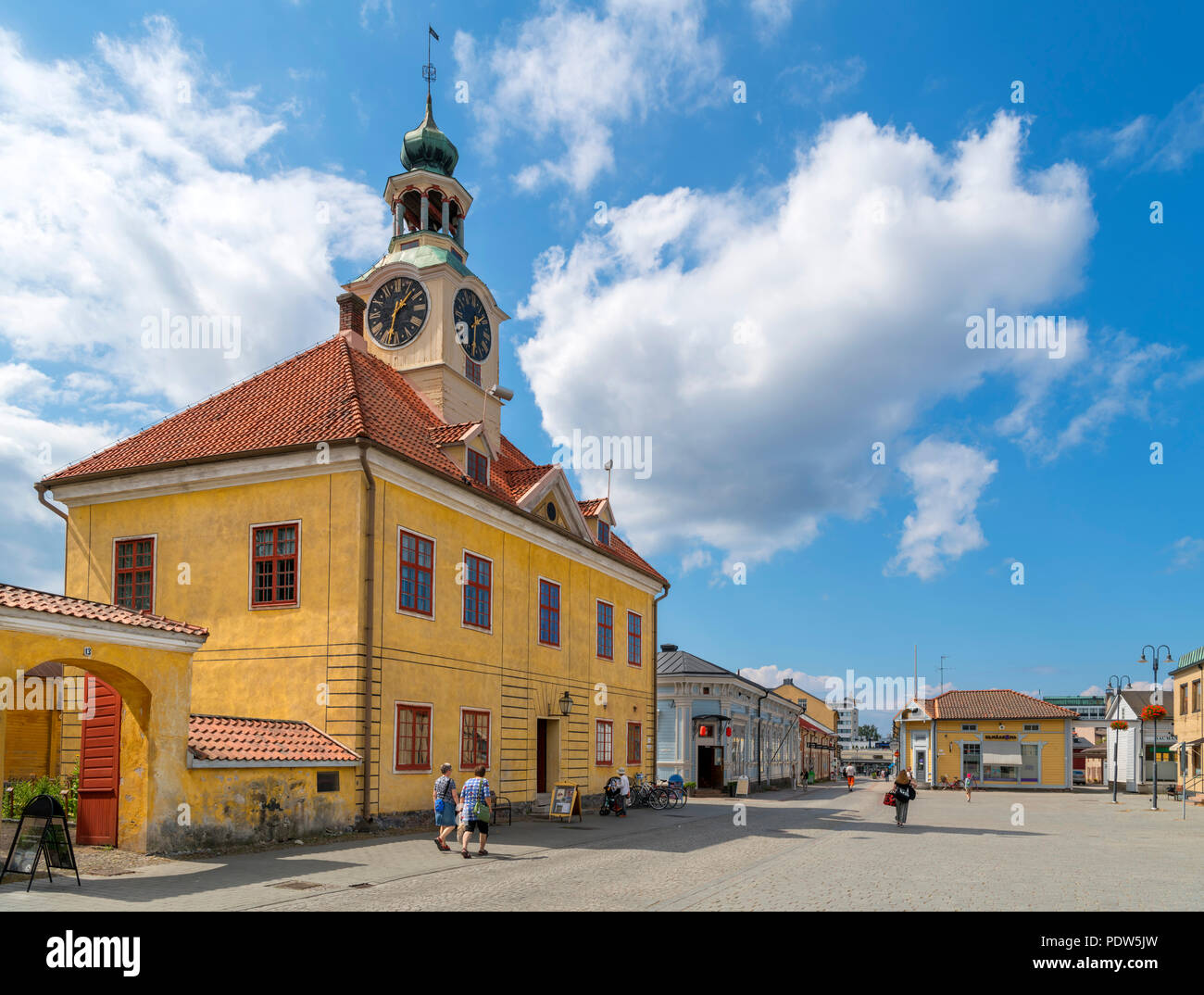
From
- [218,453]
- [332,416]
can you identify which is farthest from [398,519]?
[218,453]

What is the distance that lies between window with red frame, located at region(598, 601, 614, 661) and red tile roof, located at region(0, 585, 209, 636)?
18.1 m

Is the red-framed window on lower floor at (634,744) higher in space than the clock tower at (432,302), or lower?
lower

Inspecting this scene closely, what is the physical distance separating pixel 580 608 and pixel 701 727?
15552mm

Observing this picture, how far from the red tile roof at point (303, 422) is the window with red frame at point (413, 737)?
207 inches

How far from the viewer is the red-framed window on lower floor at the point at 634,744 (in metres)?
34.4

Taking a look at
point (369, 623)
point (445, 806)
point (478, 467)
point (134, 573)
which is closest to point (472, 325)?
point (478, 467)

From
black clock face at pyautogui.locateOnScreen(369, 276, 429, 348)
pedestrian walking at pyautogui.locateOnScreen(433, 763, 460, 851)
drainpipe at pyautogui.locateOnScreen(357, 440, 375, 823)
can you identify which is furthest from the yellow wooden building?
pedestrian walking at pyautogui.locateOnScreen(433, 763, 460, 851)

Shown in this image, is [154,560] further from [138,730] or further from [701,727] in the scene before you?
[701,727]

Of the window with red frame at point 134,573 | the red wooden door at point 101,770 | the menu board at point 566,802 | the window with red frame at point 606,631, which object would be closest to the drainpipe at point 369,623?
the red wooden door at point 101,770

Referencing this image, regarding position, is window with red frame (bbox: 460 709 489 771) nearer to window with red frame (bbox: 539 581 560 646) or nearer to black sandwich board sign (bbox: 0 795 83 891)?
window with red frame (bbox: 539 581 560 646)

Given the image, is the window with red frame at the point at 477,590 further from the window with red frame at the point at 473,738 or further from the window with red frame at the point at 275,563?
the window with red frame at the point at 275,563

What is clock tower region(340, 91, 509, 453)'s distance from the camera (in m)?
28.2

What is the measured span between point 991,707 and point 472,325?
49068mm
